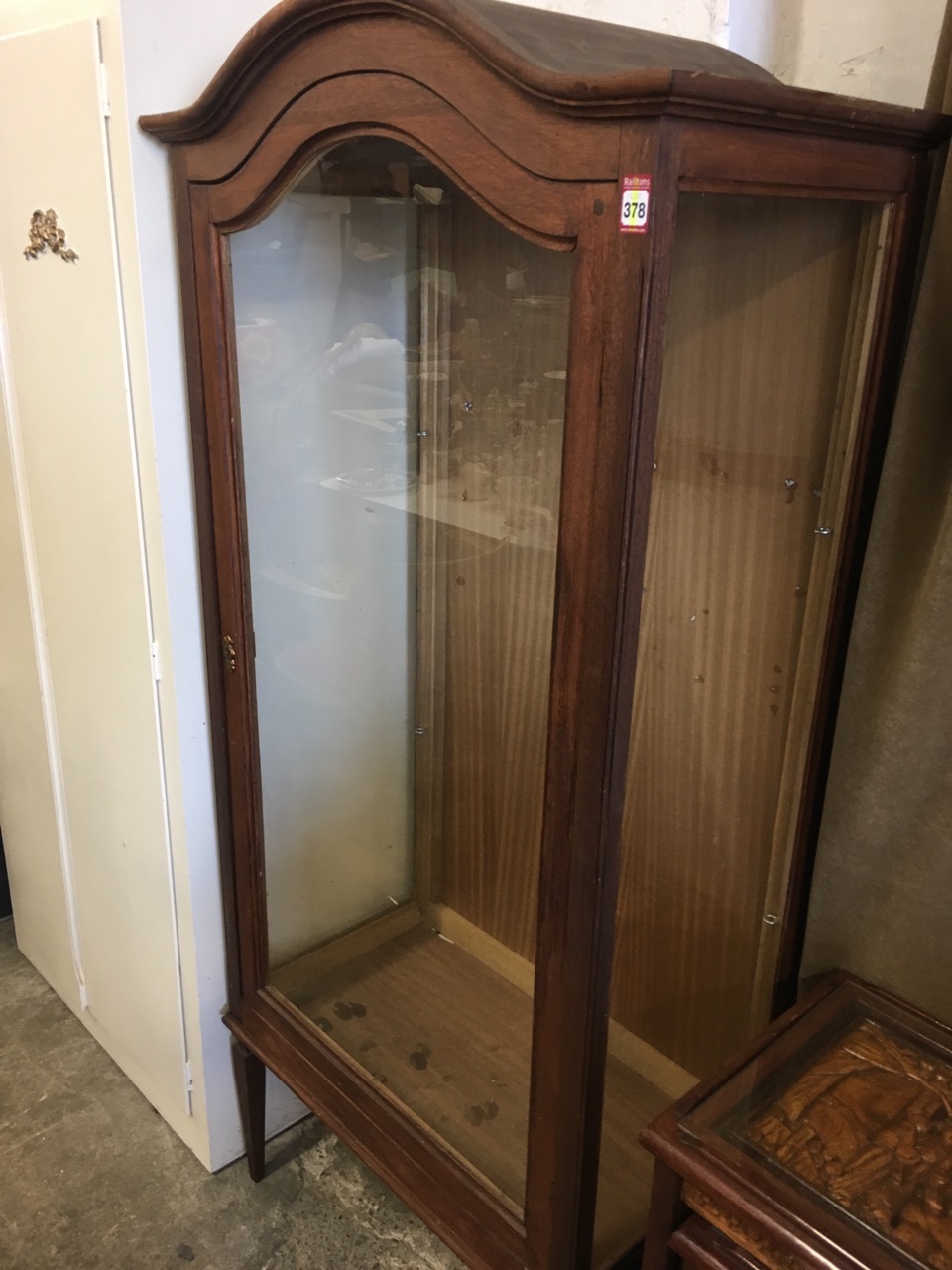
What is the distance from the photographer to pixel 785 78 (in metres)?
1.12

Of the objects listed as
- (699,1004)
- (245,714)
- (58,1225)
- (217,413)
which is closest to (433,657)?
(245,714)

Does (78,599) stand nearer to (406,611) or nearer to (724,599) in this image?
(406,611)

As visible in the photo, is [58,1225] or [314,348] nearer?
[314,348]

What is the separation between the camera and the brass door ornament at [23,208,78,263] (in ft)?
4.09

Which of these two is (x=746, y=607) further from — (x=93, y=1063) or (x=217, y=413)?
(x=93, y=1063)

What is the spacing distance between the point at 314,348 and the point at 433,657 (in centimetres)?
44

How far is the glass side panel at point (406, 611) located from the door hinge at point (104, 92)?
22 centimetres

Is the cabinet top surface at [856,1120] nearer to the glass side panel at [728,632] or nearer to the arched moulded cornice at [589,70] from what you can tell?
the glass side panel at [728,632]

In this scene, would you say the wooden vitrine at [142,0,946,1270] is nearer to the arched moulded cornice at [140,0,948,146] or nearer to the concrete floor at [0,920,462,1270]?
the arched moulded cornice at [140,0,948,146]

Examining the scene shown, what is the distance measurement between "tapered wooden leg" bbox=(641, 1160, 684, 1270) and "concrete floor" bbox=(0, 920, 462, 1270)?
65cm

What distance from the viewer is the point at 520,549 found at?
105 centimetres

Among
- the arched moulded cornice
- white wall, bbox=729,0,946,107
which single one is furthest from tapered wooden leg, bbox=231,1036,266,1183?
white wall, bbox=729,0,946,107

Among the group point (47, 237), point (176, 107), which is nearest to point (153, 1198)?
point (47, 237)

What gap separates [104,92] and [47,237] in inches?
8.7
